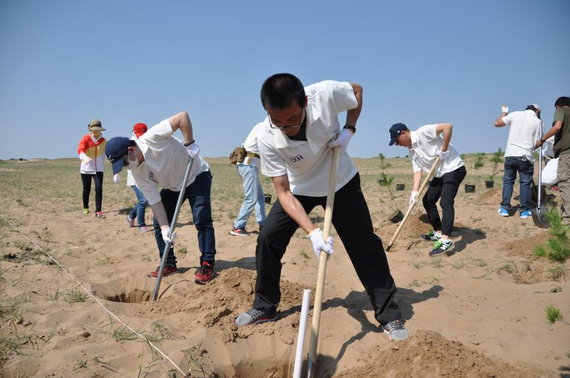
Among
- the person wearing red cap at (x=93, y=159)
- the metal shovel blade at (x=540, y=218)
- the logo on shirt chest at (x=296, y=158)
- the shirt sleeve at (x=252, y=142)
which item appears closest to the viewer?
the logo on shirt chest at (x=296, y=158)

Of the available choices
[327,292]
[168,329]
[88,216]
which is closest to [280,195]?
[168,329]

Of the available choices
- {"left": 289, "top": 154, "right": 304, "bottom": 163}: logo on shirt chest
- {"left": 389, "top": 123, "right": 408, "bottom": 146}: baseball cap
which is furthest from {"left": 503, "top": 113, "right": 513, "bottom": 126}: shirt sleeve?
{"left": 289, "top": 154, "right": 304, "bottom": 163}: logo on shirt chest

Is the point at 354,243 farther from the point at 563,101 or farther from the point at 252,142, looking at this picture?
the point at 563,101

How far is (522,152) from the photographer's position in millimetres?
6668

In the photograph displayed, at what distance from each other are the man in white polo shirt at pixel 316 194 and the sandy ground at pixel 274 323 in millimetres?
222

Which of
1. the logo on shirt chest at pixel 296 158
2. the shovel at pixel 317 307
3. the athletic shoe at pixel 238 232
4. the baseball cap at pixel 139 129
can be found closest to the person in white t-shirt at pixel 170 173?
the logo on shirt chest at pixel 296 158

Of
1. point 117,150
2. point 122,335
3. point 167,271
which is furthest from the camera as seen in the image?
point 167,271

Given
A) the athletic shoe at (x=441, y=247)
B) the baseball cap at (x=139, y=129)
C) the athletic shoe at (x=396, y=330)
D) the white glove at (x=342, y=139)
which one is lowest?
the athletic shoe at (x=396, y=330)

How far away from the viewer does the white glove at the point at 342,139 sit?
2.78 m

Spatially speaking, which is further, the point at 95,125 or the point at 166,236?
the point at 95,125

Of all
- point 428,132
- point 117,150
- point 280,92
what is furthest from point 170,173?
point 428,132

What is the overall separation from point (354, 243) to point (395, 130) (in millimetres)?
2566

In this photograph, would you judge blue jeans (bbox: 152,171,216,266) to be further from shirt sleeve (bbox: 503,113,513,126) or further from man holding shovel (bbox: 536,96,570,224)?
shirt sleeve (bbox: 503,113,513,126)

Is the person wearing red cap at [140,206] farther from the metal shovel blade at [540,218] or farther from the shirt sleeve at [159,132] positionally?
the metal shovel blade at [540,218]
